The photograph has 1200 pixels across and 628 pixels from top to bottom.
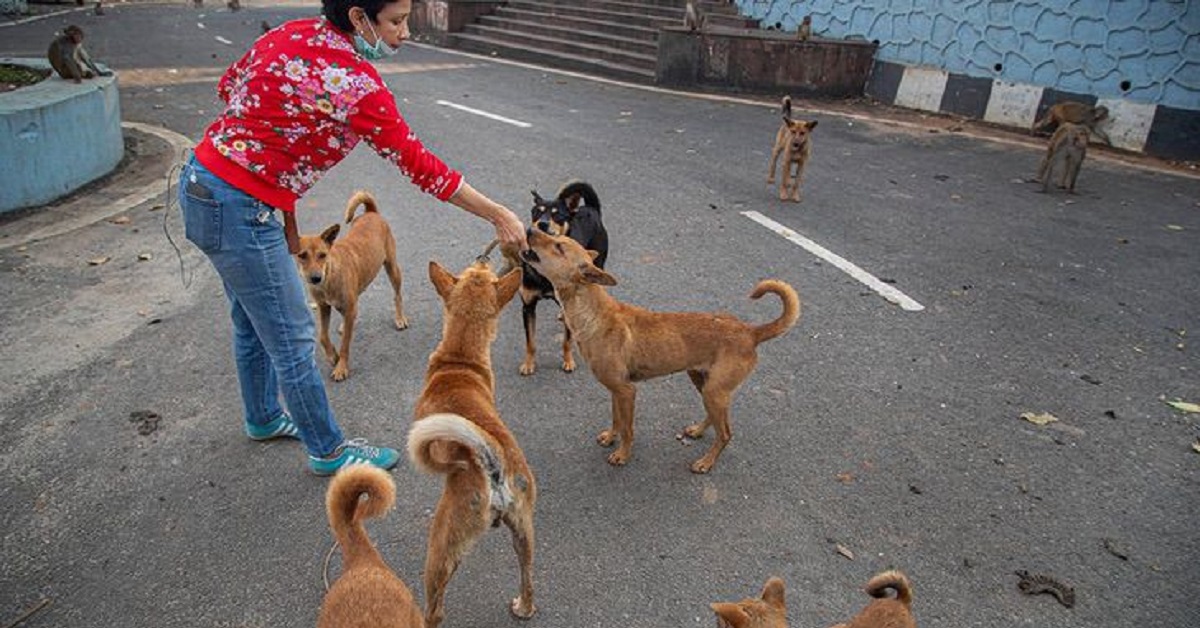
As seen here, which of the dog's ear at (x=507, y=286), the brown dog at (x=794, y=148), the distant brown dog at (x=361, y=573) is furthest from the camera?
the brown dog at (x=794, y=148)

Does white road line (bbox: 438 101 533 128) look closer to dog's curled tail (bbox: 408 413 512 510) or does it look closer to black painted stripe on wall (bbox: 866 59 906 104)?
black painted stripe on wall (bbox: 866 59 906 104)

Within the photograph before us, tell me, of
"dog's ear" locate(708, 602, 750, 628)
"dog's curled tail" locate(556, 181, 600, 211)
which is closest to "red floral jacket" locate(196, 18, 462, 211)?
"dog's ear" locate(708, 602, 750, 628)

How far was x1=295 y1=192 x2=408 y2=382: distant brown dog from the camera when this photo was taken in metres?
4.71

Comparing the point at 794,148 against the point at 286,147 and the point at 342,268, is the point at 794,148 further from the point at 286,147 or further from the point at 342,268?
the point at 286,147

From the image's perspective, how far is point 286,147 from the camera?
3.02m

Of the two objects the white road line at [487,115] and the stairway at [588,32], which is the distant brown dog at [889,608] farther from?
the stairway at [588,32]

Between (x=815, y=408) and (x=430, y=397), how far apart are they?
8.55 feet

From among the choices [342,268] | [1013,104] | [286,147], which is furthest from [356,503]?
[1013,104]

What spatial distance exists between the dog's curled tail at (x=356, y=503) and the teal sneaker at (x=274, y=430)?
1.78 meters

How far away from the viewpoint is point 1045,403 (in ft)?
15.6

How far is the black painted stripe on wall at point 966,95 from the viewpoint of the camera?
524 inches

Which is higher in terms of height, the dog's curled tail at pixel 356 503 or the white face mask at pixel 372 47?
the white face mask at pixel 372 47

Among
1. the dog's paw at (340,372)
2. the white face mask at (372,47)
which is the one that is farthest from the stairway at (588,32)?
the white face mask at (372,47)

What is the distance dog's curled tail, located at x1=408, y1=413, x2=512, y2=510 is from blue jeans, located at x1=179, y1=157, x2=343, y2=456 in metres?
1.17
